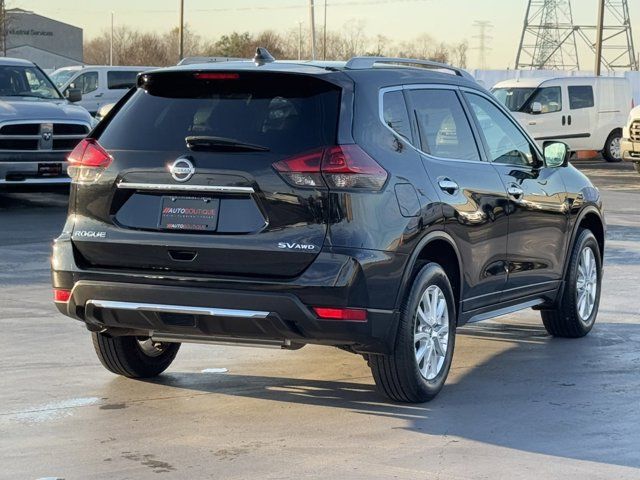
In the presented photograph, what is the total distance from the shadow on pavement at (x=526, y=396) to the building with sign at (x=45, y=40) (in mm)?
97389

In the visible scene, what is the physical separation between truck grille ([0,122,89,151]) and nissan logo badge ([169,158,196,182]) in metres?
11.5

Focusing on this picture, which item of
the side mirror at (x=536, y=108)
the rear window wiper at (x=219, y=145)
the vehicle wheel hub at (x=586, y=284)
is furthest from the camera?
the side mirror at (x=536, y=108)

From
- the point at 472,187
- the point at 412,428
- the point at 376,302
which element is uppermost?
the point at 472,187

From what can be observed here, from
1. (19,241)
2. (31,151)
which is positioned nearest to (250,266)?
(19,241)

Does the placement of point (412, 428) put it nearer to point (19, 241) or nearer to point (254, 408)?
point (254, 408)

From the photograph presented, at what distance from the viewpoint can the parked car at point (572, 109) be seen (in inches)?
1281

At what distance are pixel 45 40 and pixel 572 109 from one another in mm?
81441

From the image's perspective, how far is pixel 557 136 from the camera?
3284 centimetres

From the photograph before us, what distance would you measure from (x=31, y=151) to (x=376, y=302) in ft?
39.5

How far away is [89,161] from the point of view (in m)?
7.05

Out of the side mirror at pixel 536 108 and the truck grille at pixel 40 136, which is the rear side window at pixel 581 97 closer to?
the side mirror at pixel 536 108

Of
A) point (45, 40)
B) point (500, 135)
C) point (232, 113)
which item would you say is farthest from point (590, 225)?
point (45, 40)

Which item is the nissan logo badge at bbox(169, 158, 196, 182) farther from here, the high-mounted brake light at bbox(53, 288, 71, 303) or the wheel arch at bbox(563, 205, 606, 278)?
the wheel arch at bbox(563, 205, 606, 278)

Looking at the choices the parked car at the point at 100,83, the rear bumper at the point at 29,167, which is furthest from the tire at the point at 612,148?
the rear bumper at the point at 29,167
